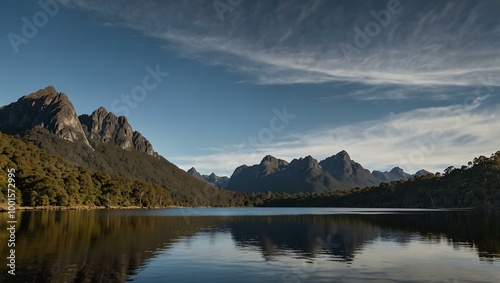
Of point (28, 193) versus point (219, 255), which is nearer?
point (219, 255)

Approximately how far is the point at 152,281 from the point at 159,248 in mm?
23466

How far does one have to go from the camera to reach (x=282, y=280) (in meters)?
36.4

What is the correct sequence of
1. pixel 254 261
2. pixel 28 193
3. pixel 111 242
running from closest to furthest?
1. pixel 254 261
2. pixel 111 242
3. pixel 28 193

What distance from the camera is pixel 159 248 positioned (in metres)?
57.9

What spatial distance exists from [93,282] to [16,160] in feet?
603

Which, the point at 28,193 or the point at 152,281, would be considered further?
the point at 28,193

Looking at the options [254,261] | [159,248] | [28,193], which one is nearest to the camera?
[254,261]

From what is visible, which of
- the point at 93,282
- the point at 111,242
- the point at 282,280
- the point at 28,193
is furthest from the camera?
the point at 28,193

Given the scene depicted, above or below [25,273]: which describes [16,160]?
above

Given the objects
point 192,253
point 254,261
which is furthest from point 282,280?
point 192,253

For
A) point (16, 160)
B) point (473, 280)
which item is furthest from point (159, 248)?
point (16, 160)

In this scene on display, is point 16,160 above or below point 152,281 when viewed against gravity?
above

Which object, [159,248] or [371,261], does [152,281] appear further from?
[371,261]

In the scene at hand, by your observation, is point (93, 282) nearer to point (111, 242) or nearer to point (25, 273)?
point (25, 273)
